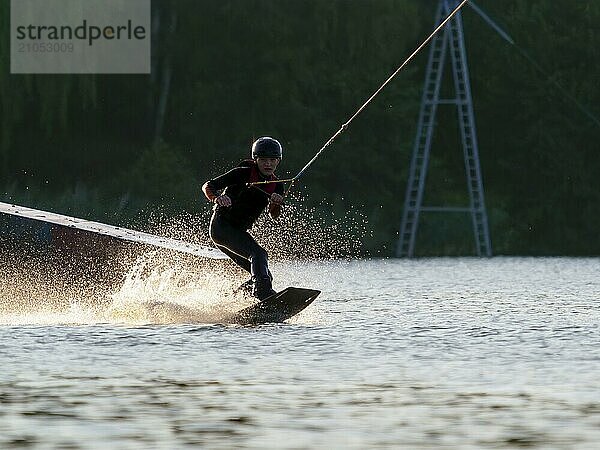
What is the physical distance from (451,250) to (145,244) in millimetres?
33991

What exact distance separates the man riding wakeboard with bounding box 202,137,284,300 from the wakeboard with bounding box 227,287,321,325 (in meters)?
0.09

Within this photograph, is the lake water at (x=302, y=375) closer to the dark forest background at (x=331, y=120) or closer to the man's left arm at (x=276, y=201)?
the man's left arm at (x=276, y=201)

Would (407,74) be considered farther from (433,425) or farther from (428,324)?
(433,425)

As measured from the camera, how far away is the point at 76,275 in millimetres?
18906

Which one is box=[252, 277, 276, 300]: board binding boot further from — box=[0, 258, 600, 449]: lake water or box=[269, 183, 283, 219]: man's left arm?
box=[269, 183, 283, 219]: man's left arm

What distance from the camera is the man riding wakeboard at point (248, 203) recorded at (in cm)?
1678

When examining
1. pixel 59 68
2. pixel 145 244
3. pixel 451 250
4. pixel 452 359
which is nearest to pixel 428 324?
pixel 145 244

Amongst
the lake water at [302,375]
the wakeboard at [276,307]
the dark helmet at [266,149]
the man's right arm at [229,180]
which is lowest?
the lake water at [302,375]

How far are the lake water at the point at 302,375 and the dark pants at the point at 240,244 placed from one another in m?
0.54
